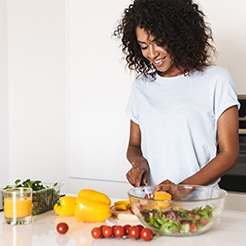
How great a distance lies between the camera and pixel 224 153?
1.62 metres

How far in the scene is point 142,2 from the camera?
5.63 feet

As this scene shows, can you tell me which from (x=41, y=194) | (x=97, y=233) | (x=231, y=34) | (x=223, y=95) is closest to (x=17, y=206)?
(x=41, y=194)

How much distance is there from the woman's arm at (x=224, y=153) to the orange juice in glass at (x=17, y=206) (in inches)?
19.3

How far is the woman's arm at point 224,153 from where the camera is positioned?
1594 millimetres

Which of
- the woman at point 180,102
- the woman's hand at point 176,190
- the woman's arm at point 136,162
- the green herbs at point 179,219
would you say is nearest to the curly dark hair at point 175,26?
the woman at point 180,102

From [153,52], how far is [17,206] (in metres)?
0.69

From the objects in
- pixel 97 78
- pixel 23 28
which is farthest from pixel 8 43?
pixel 97 78

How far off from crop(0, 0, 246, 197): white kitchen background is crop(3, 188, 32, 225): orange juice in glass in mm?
1296

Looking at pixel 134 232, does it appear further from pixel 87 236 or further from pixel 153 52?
pixel 153 52

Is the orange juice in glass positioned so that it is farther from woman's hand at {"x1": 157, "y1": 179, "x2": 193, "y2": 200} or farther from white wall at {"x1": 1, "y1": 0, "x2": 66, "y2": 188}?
white wall at {"x1": 1, "y1": 0, "x2": 66, "y2": 188}

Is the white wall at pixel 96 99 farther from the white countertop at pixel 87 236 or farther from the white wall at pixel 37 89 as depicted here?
the white countertop at pixel 87 236

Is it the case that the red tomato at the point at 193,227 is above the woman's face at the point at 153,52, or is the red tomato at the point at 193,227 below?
below

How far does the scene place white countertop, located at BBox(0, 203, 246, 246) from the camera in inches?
48.5

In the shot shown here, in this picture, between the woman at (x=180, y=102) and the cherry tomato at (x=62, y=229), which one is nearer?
the cherry tomato at (x=62, y=229)
